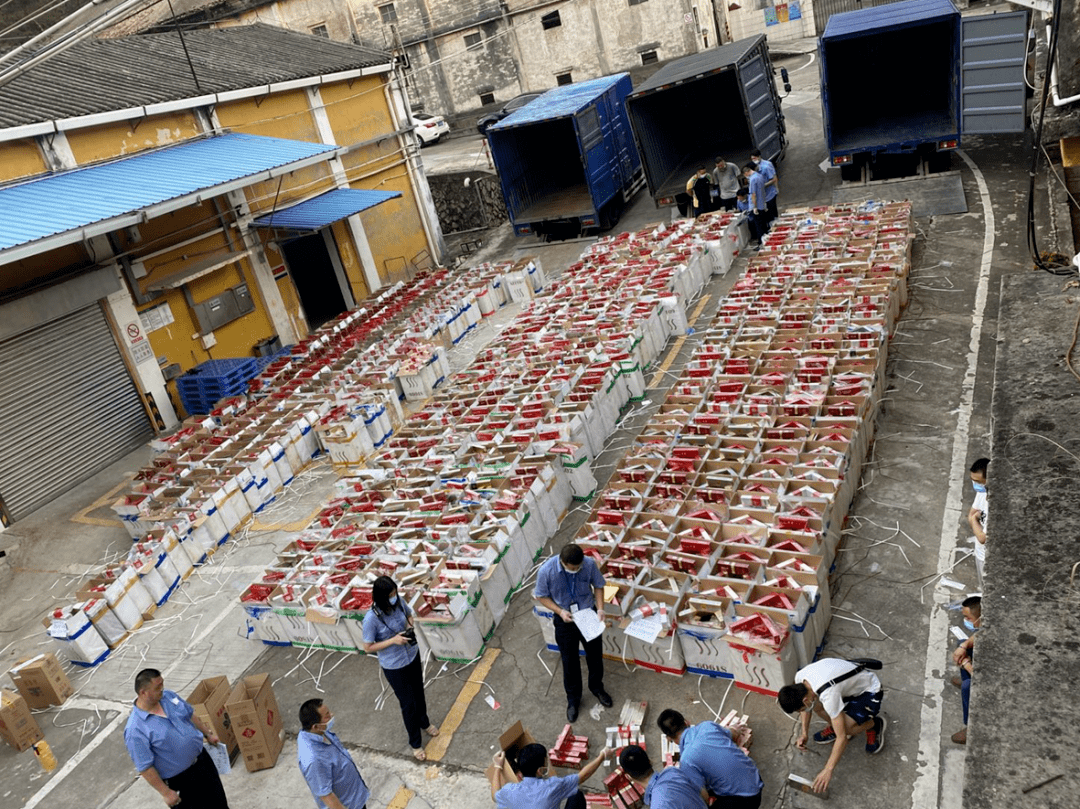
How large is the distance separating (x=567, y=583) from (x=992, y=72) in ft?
50.0

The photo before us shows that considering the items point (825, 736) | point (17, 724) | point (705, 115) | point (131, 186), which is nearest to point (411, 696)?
point (825, 736)

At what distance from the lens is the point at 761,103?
18.9 metres

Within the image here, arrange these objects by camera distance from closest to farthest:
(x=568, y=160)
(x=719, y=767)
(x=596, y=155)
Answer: (x=719, y=767), (x=596, y=155), (x=568, y=160)

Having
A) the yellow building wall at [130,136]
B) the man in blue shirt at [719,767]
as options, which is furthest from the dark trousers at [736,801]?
the yellow building wall at [130,136]

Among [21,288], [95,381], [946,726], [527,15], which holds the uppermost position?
→ [527,15]

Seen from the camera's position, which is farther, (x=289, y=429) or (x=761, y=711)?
(x=289, y=429)

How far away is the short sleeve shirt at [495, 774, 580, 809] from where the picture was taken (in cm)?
475

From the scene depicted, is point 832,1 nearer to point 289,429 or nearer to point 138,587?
point 289,429

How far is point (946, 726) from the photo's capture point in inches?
222

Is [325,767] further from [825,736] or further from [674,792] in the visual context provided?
[825,736]

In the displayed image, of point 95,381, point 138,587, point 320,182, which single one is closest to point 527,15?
point 320,182

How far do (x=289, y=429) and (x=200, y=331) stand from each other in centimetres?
560

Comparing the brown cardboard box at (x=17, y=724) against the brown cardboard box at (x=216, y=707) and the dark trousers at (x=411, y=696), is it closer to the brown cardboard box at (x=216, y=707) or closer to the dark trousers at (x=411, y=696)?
the brown cardboard box at (x=216, y=707)

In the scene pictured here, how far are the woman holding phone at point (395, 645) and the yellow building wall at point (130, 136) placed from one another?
1248 cm
